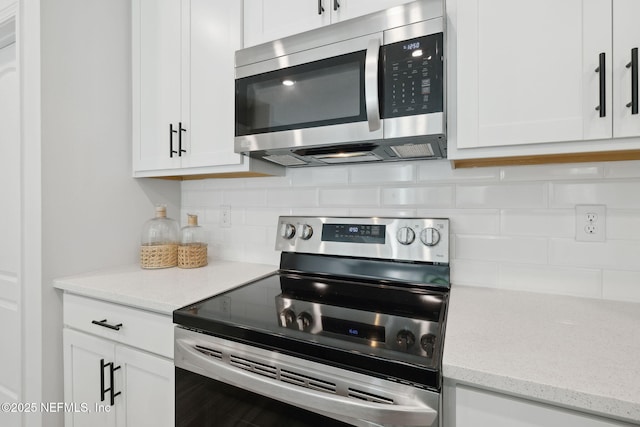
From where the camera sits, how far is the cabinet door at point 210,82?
134 cm

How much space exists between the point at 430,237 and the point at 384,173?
35 cm

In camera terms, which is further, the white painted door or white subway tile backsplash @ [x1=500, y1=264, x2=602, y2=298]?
the white painted door

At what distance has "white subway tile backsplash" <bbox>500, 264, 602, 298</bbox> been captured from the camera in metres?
1.06

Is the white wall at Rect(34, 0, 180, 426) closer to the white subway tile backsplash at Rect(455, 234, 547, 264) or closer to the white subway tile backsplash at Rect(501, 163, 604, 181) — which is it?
the white subway tile backsplash at Rect(455, 234, 547, 264)

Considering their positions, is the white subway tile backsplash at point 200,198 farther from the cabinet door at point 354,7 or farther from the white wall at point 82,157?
the cabinet door at point 354,7

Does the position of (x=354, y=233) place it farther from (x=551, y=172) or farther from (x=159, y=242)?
(x=159, y=242)

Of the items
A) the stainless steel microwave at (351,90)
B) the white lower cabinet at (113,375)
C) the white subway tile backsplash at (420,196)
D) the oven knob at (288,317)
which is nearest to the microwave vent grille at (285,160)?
the stainless steel microwave at (351,90)

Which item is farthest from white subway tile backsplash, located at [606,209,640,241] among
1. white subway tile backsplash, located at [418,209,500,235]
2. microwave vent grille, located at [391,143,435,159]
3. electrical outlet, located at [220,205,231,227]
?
electrical outlet, located at [220,205,231,227]

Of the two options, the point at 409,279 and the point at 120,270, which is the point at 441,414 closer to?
the point at 409,279

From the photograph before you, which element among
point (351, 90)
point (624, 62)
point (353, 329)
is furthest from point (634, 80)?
point (353, 329)

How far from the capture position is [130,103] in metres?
1.64

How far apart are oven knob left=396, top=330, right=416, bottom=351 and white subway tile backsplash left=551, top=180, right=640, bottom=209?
0.77 m

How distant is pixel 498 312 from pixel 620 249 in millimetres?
507

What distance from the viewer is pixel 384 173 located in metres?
1.36
